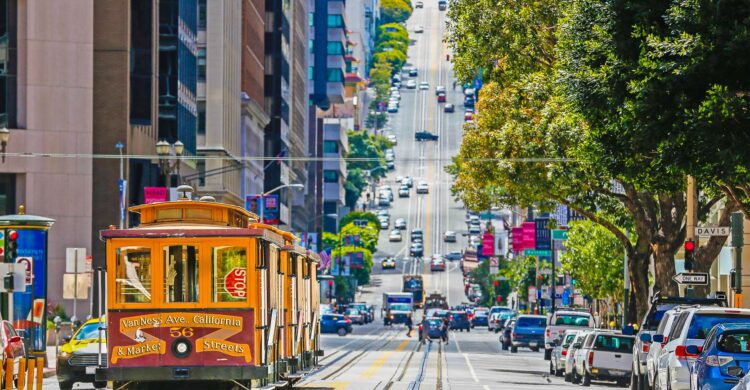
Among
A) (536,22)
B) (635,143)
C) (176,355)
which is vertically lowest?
(176,355)

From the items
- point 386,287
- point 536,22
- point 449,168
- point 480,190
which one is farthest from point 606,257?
point 386,287

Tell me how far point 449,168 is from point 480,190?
625 centimetres

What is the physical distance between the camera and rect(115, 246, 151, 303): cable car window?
25.2 metres

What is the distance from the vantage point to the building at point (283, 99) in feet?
414

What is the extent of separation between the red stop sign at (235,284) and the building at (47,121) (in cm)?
4596

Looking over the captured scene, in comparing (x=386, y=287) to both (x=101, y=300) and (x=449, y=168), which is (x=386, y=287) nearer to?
(x=449, y=168)

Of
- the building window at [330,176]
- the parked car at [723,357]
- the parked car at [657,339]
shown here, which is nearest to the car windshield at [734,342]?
the parked car at [723,357]

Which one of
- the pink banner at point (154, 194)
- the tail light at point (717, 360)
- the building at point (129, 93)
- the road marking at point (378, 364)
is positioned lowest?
the road marking at point (378, 364)

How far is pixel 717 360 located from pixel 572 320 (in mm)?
41496

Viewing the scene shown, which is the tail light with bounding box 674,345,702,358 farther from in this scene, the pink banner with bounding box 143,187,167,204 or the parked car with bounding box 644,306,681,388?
the pink banner with bounding box 143,187,167,204

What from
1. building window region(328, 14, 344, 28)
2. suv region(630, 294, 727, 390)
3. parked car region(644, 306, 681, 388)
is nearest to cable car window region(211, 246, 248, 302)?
parked car region(644, 306, 681, 388)

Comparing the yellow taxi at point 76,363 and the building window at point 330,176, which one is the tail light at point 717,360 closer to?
the yellow taxi at point 76,363

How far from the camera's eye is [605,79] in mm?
28297

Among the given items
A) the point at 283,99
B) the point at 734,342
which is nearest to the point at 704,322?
the point at 734,342
